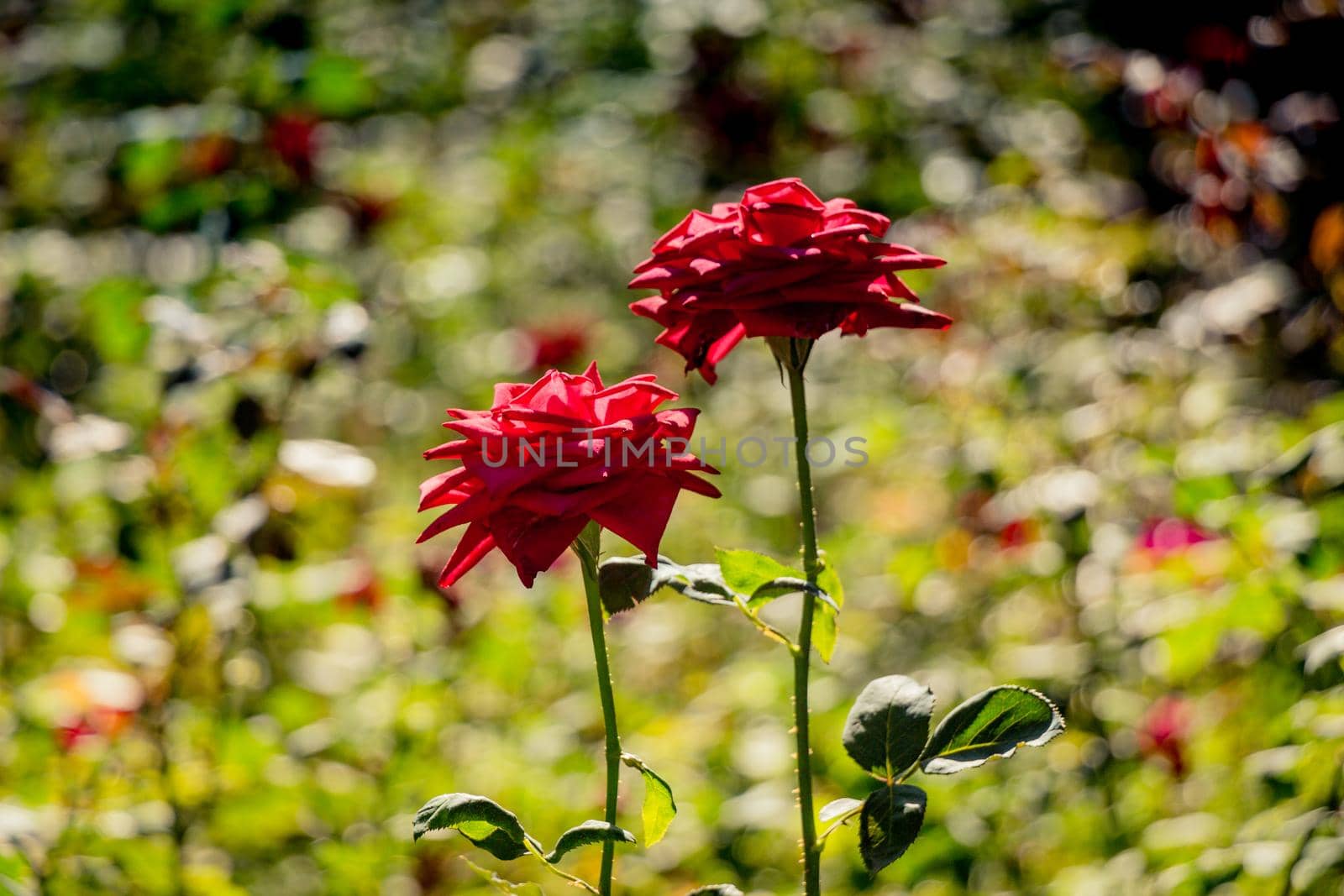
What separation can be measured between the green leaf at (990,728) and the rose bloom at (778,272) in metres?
0.22

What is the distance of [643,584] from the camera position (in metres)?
0.68

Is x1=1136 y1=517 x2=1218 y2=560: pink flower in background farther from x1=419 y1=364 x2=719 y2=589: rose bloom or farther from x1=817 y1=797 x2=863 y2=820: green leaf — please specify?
x1=419 y1=364 x2=719 y2=589: rose bloom

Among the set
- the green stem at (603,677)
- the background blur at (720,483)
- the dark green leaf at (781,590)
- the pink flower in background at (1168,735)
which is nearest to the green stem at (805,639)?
the dark green leaf at (781,590)

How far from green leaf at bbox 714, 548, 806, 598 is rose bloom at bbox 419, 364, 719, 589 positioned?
0.17 ft

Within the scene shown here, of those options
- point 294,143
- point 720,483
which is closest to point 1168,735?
point 720,483

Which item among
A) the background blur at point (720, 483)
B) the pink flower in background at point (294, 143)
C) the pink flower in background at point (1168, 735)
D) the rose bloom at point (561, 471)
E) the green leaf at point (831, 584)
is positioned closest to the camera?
the rose bloom at point (561, 471)

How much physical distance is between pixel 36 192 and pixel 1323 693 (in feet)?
9.44

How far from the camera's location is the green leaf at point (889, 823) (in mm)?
618

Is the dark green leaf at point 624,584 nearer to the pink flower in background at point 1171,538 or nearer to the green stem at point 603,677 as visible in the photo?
the green stem at point 603,677

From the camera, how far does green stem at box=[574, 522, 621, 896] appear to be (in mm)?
647

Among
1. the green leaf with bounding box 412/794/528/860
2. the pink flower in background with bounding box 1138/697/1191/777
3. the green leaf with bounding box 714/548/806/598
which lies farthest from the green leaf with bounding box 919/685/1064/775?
the pink flower in background with bounding box 1138/697/1191/777

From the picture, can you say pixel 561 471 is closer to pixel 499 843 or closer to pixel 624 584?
pixel 624 584

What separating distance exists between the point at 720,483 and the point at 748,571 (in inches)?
77.5

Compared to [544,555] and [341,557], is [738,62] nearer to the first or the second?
[341,557]
